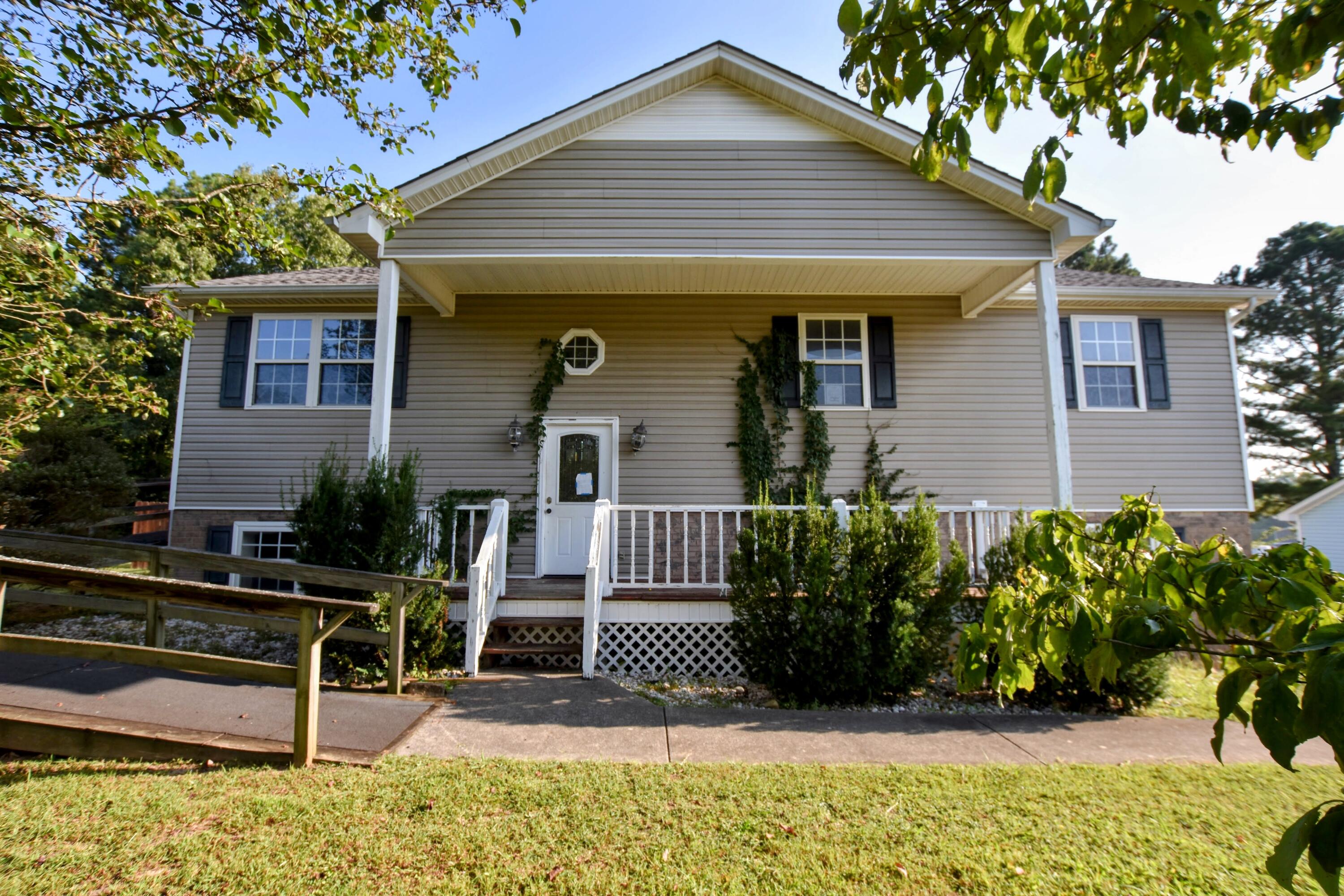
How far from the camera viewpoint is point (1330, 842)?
906 mm

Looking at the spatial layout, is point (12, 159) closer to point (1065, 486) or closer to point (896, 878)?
point (896, 878)

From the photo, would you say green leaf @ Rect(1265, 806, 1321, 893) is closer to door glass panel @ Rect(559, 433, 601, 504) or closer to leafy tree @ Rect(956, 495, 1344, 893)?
leafy tree @ Rect(956, 495, 1344, 893)

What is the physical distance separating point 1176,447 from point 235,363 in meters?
13.5

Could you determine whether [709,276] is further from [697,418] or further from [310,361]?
[310,361]

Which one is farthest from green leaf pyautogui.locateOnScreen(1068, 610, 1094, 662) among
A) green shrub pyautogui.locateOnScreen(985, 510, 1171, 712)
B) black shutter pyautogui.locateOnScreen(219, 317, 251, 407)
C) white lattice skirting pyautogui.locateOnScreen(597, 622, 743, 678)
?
black shutter pyautogui.locateOnScreen(219, 317, 251, 407)

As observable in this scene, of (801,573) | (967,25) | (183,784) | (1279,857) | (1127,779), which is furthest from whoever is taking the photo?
(801,573)

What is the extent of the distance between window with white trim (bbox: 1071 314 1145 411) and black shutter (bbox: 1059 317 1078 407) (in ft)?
0.16

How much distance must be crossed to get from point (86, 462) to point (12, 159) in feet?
24.9

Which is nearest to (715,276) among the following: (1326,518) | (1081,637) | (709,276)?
(709,276)

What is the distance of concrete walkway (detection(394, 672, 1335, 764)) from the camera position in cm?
417

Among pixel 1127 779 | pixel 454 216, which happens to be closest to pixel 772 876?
pixel 1127 779

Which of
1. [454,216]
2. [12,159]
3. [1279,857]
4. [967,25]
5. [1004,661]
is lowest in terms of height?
[1279,857]

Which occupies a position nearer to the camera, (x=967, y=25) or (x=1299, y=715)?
(x=1299, y=715)

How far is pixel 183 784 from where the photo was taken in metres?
3.42
